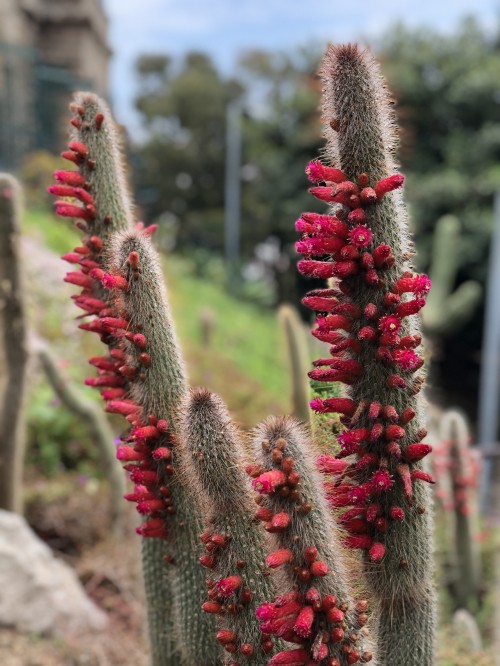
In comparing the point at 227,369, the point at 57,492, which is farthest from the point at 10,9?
the point at 57,492

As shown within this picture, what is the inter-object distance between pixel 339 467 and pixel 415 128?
14664 mm

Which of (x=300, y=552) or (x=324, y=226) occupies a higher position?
(x=324, y=226)

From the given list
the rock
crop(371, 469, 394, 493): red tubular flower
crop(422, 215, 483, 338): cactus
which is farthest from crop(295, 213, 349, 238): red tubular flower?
crop(422, 215, 483, 338): cactus

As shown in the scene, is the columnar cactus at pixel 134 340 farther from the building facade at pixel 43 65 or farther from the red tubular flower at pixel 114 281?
the building facade at pixel 43 65

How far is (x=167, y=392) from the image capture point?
1639 mm

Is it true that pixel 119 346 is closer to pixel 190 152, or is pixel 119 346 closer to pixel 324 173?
pixel 324 173

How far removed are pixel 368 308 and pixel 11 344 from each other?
10.2 feet

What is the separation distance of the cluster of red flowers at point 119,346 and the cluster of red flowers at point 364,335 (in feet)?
1.32

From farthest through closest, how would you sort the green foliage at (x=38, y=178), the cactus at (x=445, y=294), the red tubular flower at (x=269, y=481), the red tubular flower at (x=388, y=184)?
the green foliage at (x=38, y=178) < the cactus at (x=445, y=294) < the red tubular flower at (x=388, y=184) < the red tubular flower at (x=269, y=481)

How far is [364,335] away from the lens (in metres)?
1.33

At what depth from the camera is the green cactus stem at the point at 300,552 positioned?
1247 millimetres

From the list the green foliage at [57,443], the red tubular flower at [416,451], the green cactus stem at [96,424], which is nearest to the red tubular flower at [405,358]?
the red tubular flower at [416,451]

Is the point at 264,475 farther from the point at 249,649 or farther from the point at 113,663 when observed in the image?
the point at 113,663

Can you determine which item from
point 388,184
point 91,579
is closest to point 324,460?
point 388,184
